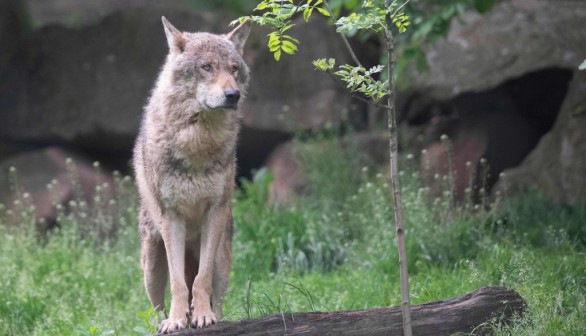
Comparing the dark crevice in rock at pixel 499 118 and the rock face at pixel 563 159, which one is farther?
the dark crevice in rock at pixel 499 118

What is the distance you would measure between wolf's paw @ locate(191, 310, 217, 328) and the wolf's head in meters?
1.33

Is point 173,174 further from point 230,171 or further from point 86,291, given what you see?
point 86,291

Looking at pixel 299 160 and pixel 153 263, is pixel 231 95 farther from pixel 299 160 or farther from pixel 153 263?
pixel 299 160

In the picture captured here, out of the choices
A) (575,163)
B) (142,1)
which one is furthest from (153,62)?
(575,163)

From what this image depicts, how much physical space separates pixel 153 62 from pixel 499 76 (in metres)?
4.58

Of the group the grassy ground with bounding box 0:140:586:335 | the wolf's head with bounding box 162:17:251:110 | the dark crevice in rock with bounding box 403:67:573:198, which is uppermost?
the wolf's head with bounding box 162:17:251:110

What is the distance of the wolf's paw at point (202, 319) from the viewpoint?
5.29 meters

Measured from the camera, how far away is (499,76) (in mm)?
10242

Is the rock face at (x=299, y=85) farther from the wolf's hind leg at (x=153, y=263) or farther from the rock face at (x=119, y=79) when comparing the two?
the wolf's hind leg at (x=153, y=263)

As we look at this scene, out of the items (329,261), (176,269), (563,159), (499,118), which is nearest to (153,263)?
(176,269)

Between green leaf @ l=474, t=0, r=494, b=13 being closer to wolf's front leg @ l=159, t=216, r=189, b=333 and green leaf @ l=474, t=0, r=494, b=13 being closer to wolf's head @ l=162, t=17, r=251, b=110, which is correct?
wolf's head @ l=162, t=17, r=251, b=110

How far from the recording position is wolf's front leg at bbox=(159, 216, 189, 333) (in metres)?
5.43

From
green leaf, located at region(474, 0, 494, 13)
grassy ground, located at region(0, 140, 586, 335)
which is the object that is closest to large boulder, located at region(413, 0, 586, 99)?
grassy ground, located at region(0, 140, 586, 335)

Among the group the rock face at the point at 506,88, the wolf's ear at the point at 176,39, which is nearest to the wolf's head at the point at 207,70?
the wolf's ear at the point at 176,39
